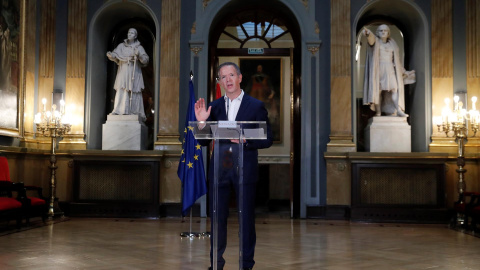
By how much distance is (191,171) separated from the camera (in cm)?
662

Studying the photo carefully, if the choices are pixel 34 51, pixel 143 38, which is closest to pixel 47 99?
pixel 34 51

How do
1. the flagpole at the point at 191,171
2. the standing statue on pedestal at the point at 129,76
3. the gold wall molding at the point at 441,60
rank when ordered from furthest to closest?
the standing statue on pedestal at the point at 129,76 < the gold wall molding at the point at 441,60 < the flagpole at the point at 191,171

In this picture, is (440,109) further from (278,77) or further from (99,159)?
(99,159)

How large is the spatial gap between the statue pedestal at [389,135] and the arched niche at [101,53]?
376cm

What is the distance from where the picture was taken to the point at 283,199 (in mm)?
12445

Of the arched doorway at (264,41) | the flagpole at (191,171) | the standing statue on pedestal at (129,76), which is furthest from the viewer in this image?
the arched doorway at (264,41)

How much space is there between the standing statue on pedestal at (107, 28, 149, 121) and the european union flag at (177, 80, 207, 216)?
2.90 meters

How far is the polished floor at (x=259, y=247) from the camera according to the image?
4473mm

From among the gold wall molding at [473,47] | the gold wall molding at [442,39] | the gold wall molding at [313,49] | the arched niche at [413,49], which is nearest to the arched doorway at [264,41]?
the gold wall molding at [313,49]

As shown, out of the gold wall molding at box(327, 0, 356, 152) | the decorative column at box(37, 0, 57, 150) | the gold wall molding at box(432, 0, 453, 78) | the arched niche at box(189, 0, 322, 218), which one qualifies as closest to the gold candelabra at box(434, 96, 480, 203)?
the gold wall molding at box(432, 0, 453, 78)

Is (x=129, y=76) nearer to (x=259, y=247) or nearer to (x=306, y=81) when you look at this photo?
(x=306, y=81)

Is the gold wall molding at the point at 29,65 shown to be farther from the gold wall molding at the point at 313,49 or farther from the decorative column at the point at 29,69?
the gold wall molding at the point at 313,49

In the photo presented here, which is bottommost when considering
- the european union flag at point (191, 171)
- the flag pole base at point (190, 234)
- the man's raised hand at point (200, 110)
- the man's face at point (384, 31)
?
the flag pole base at point (190, 234)

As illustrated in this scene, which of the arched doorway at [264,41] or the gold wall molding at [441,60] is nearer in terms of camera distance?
the gold wall molding at [441,60]
